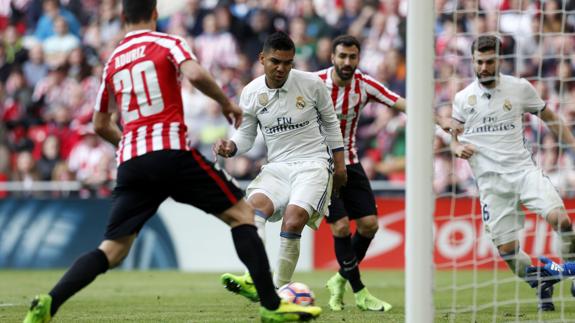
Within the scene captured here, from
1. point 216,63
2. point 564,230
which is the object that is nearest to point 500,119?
point 564,230

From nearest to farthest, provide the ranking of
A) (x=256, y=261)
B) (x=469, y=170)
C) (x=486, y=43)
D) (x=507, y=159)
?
(x=256, y=261) < (x=486, y=43) < (x=507, y=159) < (x=469, y=170)

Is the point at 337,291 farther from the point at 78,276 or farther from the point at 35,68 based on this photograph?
the point at 35,68

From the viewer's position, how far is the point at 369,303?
912 centimetres

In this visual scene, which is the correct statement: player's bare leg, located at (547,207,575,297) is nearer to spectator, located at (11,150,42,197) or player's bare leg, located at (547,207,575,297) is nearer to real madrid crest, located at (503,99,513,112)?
real madrid crest, located at (503,99,513,112)

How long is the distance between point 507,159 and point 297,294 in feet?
8.73

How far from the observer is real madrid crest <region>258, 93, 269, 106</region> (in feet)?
26.5

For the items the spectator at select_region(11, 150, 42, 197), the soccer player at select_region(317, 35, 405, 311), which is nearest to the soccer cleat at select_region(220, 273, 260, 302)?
the soccer player at select_region(317, 35, 405, 311)

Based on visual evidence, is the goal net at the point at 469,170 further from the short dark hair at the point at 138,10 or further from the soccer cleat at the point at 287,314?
the short dark hair at the point at 138,10

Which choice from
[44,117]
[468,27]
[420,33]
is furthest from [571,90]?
[420,33]

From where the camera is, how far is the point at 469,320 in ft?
26.0

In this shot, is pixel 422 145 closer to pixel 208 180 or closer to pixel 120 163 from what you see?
pixel 208 180

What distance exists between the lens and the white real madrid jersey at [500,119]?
8.93m

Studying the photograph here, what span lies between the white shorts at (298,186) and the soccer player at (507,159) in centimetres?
141

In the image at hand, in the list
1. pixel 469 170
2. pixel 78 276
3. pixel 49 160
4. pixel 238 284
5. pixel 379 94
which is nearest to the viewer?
pixel 78 276
